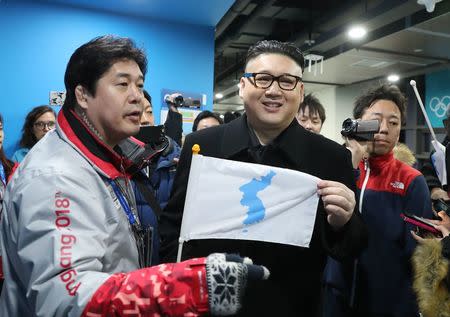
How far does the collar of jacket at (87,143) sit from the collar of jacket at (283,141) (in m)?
0.52

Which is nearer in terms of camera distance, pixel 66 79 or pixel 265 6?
pixel 66 79

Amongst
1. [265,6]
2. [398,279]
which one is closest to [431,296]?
[398,279]

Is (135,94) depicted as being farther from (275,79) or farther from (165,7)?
(165,7)

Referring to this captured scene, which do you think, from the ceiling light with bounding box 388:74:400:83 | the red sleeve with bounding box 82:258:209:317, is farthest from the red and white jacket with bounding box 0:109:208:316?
the ceiling light with bounding box 388:74:400:83

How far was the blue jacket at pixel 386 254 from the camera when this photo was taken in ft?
6.48

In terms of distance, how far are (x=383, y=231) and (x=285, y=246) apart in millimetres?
787

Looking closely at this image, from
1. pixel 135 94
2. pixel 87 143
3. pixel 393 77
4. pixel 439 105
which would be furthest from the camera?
pixel 393 77

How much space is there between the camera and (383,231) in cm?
202

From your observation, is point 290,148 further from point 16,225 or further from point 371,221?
point 16,225

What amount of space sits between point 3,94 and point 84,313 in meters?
3.80

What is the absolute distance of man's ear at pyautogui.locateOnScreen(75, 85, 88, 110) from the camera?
4.12 ft

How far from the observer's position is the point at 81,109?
128 centimetres

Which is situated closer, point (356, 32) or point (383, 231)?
point (383, 231)

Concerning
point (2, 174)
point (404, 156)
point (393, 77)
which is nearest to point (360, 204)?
point (404, 156)
